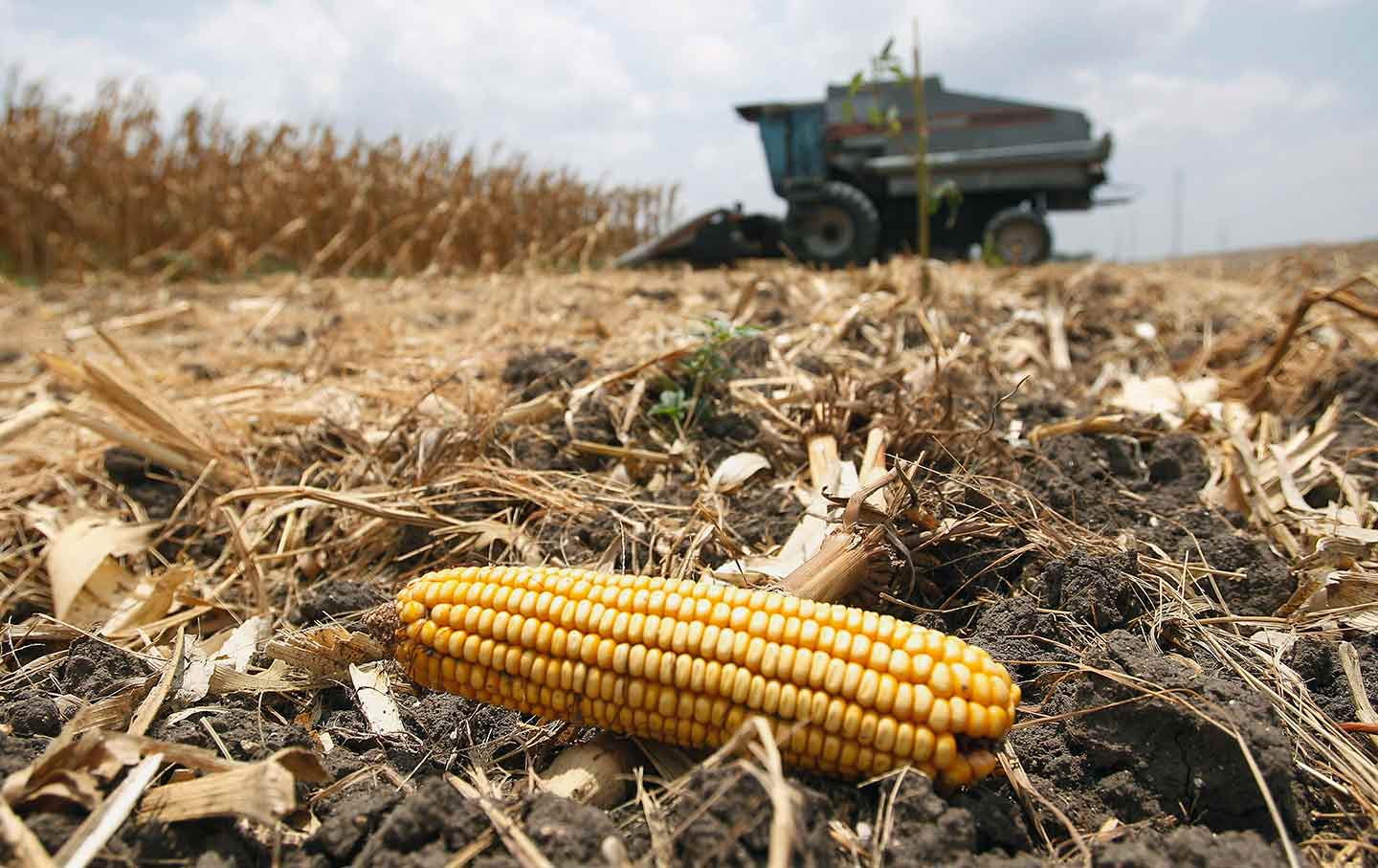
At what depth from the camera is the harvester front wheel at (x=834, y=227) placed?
38.9 feet

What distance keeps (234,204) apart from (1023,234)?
39.2ft

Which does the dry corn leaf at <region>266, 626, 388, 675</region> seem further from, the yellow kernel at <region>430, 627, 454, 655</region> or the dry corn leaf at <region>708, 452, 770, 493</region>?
the dry corn leaf at <region>708, 452, 770, 493</region>

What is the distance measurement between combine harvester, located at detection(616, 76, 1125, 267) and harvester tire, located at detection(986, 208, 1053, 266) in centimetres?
1

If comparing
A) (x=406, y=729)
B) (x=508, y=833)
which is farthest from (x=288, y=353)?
(x=508, y=833)

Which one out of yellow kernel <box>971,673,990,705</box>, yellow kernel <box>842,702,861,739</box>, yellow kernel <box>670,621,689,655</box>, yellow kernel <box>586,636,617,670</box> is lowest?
yellow kernel <box>842,702,861,739</box>

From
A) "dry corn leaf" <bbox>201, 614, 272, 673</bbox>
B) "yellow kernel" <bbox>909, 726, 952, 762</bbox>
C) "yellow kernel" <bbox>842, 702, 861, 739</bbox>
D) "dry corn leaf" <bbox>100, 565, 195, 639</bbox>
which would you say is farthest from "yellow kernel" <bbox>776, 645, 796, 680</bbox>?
"dry corn leaf" <bbox>100, 565, 195, 639</bbox>

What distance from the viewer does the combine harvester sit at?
11914 mm

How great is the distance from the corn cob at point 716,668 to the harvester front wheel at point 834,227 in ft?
35.8

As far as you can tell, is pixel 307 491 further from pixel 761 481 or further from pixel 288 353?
pixel 288 353

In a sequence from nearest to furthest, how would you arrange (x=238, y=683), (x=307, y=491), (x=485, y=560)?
(x=238, y=683), (x=307, y=491), (x=485, y=560)

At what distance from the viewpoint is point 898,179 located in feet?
41.7

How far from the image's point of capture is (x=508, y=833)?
1277mm

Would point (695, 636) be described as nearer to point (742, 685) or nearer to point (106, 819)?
point (742, 685)

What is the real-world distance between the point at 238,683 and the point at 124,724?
233 mm
